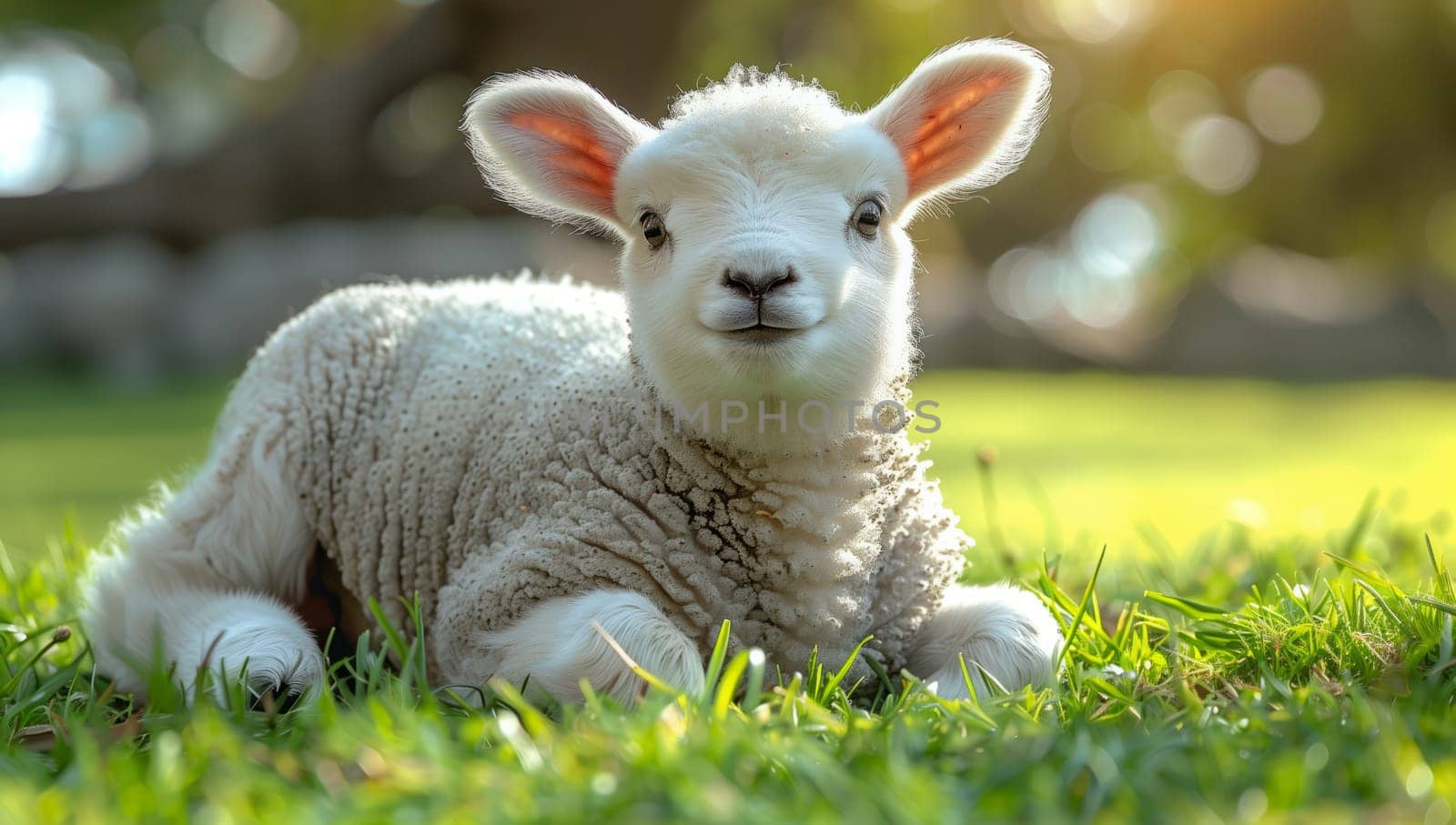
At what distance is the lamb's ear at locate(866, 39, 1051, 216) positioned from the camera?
2.95 m

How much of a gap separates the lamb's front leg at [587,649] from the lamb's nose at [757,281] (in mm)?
641

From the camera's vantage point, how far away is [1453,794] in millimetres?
1644

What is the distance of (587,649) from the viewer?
2414 millimetres

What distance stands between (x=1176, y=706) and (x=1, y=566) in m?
3.35

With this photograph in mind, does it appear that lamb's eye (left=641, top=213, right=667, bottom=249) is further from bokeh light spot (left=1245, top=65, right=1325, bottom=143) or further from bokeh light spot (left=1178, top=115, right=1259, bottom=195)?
bokeh light spot (left=1178, top=115, right=1259, bottom=195)

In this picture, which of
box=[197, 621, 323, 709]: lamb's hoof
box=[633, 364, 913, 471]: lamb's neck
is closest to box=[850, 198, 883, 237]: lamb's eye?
box=[633, 364, 913, 471]: lamb's neck

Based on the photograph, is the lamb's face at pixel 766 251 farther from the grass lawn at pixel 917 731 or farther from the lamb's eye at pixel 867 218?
the grass lawn at pixel 917 731

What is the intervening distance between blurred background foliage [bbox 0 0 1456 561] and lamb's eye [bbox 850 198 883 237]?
2.51 ft

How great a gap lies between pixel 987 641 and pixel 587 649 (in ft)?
2.74

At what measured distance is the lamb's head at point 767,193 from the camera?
247 centimetres

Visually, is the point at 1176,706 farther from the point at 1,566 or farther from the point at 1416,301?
the point at 1416,301

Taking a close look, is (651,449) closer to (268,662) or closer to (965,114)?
(268,662)

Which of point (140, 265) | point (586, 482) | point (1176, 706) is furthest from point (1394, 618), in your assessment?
point (140, 265)

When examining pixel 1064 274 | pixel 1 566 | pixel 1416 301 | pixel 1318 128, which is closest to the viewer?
pixel 1 566
